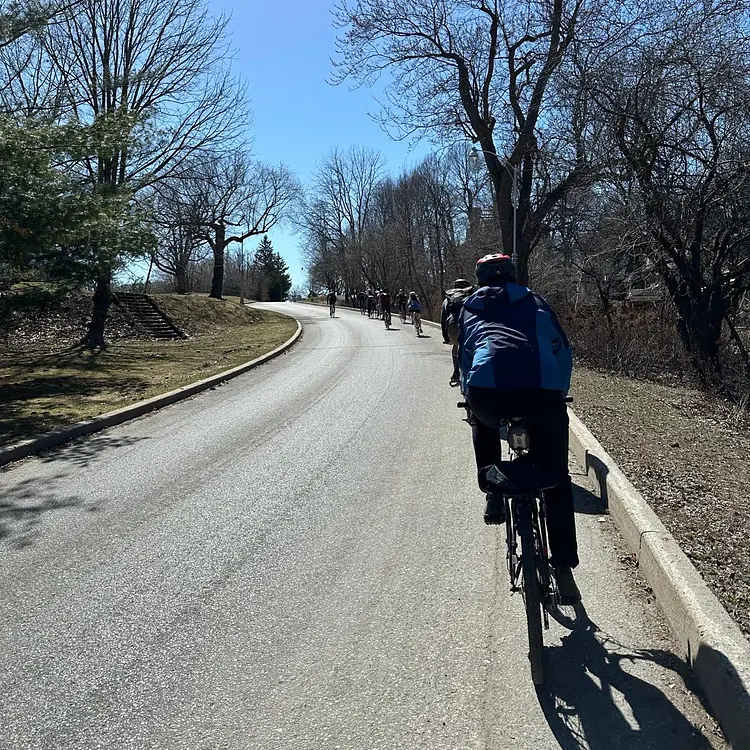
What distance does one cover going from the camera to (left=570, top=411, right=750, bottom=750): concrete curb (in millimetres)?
2861

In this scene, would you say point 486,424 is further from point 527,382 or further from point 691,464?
point 691,464

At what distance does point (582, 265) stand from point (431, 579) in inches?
654

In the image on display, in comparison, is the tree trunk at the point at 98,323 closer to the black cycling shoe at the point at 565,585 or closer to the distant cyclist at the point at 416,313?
the distant cyclist at the point at 416,313

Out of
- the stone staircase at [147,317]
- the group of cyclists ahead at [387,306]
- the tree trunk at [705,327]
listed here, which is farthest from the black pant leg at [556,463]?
the stone staircase at [147,317]

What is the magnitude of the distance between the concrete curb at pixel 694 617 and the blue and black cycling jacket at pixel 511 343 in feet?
4.30

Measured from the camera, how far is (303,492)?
262 inches

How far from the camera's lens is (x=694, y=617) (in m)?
3.45

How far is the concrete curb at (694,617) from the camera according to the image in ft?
9.39

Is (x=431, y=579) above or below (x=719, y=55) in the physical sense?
below

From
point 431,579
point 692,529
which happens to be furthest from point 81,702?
point 692,529

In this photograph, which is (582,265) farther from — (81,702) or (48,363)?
(81,702)

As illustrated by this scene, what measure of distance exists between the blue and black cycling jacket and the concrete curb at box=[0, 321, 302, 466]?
6.78m

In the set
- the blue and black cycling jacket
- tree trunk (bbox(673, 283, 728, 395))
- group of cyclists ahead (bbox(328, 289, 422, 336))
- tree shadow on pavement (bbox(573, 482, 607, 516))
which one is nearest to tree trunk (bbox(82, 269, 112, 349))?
group of cyclists ahead (bbox(328, 289, 422, 336))

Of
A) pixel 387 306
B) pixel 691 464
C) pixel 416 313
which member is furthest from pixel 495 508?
pixel 387 306
